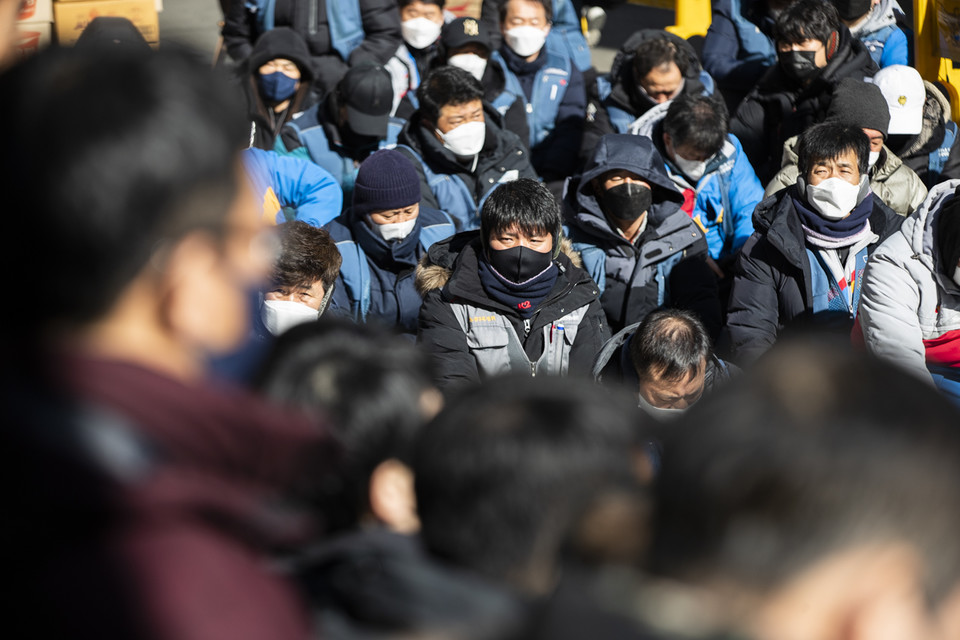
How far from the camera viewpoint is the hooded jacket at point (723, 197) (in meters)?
5.39

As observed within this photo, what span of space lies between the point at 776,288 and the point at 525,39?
2563 millimetres

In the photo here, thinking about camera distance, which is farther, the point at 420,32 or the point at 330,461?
the point at 420,32

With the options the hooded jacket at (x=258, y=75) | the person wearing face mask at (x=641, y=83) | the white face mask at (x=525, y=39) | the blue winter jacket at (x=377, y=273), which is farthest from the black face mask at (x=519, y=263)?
the white face mask at (x=525, y=39)

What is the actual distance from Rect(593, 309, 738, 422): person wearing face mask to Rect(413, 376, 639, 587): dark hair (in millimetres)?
2143

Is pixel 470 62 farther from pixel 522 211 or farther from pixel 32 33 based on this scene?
pixel 32 33

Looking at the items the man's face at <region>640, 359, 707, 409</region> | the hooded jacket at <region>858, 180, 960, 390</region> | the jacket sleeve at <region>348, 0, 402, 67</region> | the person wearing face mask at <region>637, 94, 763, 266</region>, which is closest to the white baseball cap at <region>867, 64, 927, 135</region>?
the person wearing face mask at <region>637, 94, 763, 266</region>

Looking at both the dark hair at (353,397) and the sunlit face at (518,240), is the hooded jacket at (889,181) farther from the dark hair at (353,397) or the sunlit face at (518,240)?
the dark hair at (353,397)

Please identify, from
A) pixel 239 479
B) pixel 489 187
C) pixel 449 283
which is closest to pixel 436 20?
pixel 489 187

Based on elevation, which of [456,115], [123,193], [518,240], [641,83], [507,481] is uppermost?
[123,193]

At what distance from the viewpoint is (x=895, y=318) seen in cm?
382

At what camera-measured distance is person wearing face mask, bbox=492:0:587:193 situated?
20.4ft

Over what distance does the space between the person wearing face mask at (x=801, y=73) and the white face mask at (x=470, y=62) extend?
172cm

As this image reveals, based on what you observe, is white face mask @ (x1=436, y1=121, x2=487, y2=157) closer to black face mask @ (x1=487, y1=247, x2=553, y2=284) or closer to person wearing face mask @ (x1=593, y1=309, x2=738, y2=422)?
black face mask @ (x1=487, y1=247, x2=553, y2=284)

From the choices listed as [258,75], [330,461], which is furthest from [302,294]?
[330,461]
